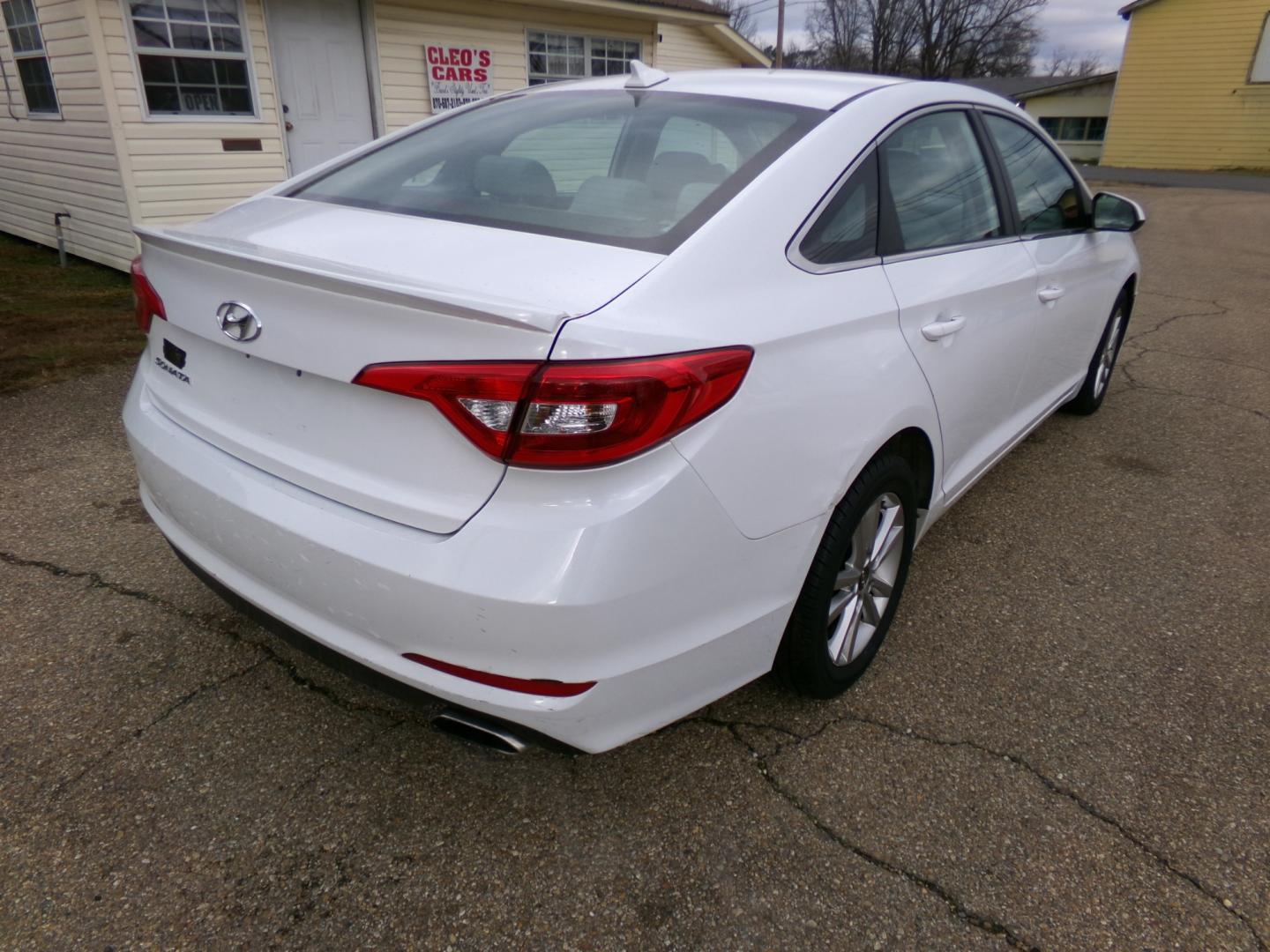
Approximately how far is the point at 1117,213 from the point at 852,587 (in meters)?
2.58

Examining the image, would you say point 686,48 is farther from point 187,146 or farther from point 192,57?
point 187,146

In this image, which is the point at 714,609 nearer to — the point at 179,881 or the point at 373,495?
the point at 373,495

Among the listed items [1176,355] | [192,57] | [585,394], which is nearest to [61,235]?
[192,57]

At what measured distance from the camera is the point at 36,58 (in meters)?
8.41

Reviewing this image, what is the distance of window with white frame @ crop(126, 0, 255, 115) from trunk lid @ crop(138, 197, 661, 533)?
7.05m

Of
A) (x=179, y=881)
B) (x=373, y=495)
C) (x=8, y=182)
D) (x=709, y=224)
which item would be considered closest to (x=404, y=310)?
(x=373, y=495)

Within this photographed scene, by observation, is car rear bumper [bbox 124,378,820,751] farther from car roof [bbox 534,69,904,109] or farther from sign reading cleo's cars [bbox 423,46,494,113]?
sign reading cleo's cars [bbox 423,46,494,113]

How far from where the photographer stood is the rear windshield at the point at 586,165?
77.5 inches

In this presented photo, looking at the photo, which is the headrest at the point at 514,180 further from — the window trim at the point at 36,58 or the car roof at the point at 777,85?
the window trim at the point at 36,58

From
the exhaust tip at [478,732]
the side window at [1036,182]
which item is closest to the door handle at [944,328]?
the side window at [1036,182]

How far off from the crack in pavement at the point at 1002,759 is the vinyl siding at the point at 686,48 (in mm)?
12311

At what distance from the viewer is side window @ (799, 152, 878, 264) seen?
201 cm

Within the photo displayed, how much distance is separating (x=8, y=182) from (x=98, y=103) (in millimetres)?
3644

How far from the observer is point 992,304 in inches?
107
